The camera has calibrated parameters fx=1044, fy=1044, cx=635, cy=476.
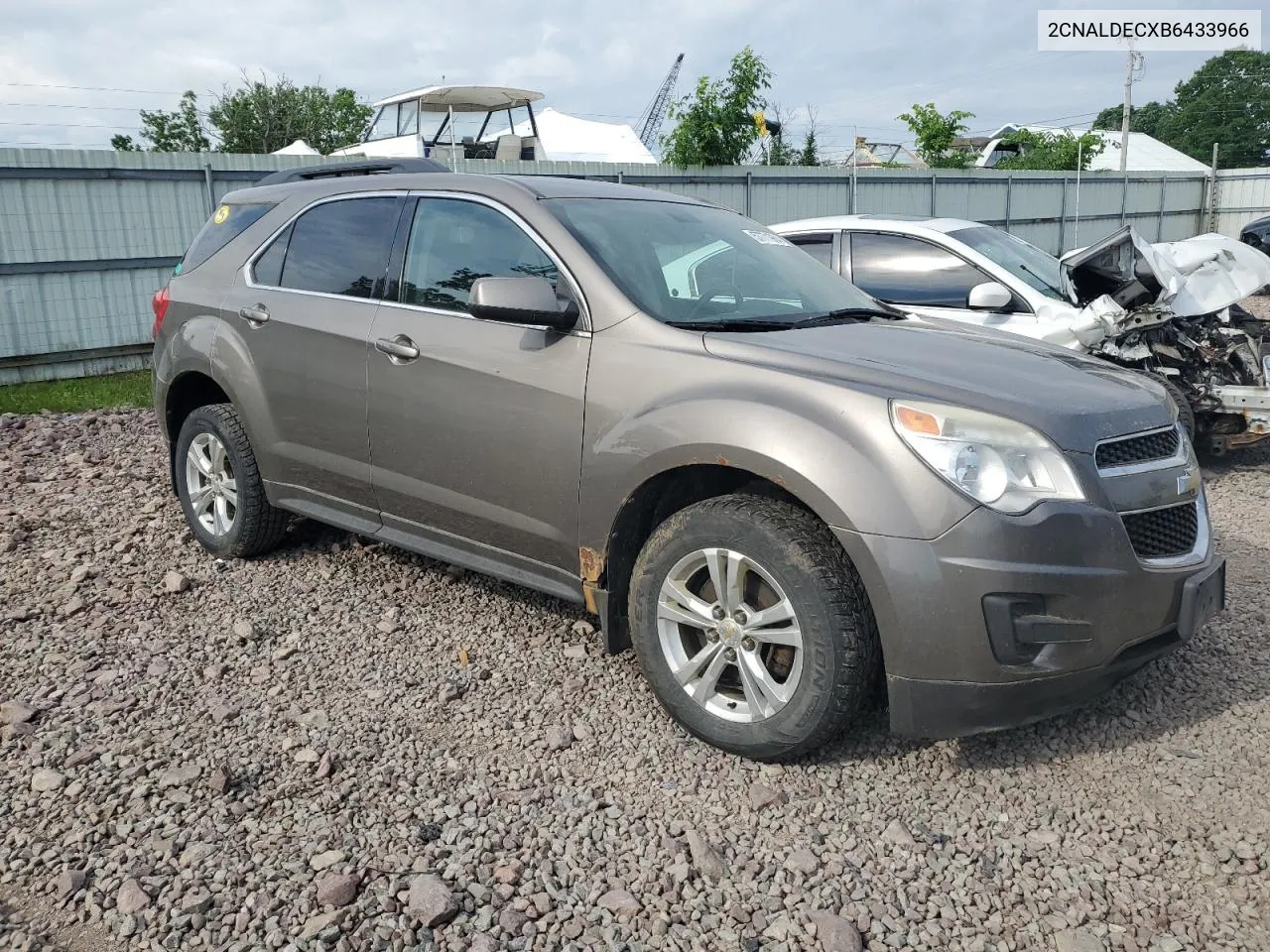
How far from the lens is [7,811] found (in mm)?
3025

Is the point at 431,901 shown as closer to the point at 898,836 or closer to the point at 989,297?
the point at 898,836

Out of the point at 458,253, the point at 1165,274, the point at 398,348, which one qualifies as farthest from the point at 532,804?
the point at 1165,274

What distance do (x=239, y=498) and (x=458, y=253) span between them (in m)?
1.74

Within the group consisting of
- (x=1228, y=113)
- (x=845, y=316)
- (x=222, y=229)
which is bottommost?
(x=845, y=316)

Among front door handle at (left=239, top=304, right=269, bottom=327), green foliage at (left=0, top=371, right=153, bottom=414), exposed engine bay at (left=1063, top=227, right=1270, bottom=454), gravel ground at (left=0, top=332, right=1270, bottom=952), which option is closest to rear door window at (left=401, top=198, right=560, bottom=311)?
front door handle at (left=239, top=304, right=269, bottom=327)

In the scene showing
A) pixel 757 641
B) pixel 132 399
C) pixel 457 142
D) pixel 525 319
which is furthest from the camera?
pixel 457 142

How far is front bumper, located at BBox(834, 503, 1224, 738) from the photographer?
2793mm

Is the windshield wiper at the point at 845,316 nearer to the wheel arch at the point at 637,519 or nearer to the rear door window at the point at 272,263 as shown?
the wheel arch at the point at 637,519

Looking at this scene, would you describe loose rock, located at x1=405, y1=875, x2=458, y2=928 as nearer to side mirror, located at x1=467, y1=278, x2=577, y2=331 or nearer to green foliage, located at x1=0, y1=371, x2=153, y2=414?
side mirror, located at x1=467, y1=278, x2=577, y2=331

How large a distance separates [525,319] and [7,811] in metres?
2.15

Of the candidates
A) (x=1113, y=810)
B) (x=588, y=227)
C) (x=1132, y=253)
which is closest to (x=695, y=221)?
(x=588, y=227)

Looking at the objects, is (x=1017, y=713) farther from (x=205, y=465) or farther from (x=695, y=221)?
(x=205, y=465)

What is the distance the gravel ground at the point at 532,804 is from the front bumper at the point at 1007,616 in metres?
0.36

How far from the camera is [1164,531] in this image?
3105mm
